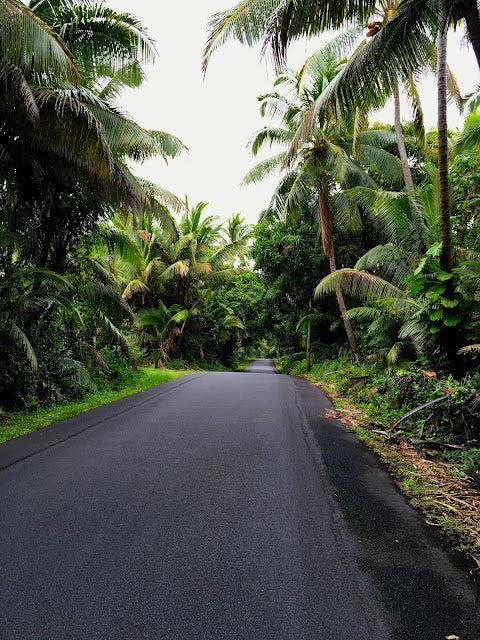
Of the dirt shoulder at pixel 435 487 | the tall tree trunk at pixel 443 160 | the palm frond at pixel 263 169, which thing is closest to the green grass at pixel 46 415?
the dirt shoulder at pixel 435 487

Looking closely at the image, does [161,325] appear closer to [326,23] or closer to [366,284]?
[366,284]

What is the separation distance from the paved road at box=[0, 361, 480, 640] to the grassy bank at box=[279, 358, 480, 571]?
8.1 inches

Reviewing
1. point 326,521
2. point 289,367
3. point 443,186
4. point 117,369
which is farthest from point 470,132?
point 289,367

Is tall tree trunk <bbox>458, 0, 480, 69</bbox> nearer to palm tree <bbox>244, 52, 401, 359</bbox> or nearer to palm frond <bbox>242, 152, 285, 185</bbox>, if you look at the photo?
palm tree <bbox>244, 52, 401, 359</bbox>

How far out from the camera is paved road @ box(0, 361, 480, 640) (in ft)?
6.10

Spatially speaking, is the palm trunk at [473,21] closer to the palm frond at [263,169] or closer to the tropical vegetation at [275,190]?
the tropical vegetation at [275,190]

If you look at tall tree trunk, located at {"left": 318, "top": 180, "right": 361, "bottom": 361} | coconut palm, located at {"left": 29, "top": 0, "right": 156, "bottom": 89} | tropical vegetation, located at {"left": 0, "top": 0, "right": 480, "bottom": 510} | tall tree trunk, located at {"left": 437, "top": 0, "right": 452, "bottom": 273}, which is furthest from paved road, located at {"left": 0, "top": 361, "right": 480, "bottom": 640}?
tall tree trunk, located at {"left": 318, "top": 180, "right": 361, "bottom": 361}

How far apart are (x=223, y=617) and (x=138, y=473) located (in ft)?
6.97

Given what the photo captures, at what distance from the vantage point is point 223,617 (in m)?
1.88

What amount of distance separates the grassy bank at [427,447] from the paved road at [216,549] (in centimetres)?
20

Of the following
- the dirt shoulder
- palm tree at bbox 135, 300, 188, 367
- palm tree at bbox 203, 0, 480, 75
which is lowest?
the dirt shoulder

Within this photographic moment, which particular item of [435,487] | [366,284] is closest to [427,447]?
[435,487]

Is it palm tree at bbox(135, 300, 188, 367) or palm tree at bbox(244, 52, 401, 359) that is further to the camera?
palm tree at bbox(135, 300, 188, 367)

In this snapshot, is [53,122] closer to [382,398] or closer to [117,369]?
[117,369]
